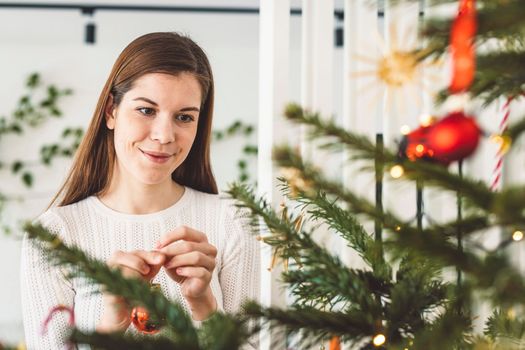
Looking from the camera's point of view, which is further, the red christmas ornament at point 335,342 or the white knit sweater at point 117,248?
the white knit sweater at point 117,248

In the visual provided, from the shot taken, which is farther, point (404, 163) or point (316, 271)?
point (316, 271)

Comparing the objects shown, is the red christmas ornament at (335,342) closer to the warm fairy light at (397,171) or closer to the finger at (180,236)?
the warm fairy light at (397,171)

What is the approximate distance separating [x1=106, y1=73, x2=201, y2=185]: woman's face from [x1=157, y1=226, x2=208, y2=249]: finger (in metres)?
0.27

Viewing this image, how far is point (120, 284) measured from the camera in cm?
36

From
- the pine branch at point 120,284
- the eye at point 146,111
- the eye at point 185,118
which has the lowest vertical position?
the pine branch at point 120,284

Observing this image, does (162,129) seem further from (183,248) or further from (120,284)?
(120,284)

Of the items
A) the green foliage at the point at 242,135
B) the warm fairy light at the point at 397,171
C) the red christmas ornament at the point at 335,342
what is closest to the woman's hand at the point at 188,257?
the red christmas ornament at the point at 335,342

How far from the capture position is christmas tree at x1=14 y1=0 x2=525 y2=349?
32 cm

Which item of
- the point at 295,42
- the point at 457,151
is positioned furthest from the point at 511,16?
the point at 295,42

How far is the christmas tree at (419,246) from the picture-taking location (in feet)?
1.04

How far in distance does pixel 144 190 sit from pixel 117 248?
0.39 feet

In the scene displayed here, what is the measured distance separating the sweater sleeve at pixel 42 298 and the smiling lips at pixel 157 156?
0.67 feet

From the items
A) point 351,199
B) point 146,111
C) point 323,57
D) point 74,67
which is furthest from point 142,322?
point 74,67

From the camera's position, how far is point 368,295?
0.47 m
